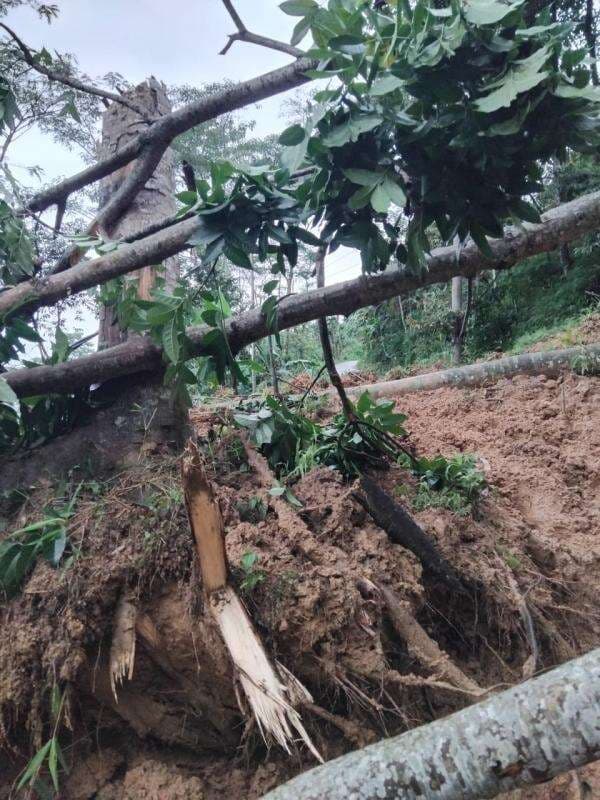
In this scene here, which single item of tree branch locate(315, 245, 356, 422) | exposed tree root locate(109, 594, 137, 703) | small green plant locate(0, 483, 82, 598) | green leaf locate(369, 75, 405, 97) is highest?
green leaf locate(369, 75, 405, 97)

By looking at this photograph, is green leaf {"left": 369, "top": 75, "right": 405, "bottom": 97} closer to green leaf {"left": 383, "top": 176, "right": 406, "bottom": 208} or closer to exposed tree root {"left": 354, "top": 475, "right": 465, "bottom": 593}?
green leaf {"left": 383, "top": 176, "right": 406, "bottom": 208}

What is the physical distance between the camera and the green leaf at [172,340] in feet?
7.15

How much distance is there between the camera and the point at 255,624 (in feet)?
5.78

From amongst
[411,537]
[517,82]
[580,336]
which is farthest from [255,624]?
[580,336]

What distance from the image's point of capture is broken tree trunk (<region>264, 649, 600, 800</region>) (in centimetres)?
108

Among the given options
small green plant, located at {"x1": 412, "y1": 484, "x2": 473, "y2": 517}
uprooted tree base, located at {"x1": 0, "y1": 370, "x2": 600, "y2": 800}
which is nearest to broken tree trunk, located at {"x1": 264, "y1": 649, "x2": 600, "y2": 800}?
uprooted tree base, located at {"x1": 0, "y1": 370, "x2": 600, "y2": 800}

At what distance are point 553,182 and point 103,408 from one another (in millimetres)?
7181

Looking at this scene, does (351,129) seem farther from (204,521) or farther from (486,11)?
(204,521)

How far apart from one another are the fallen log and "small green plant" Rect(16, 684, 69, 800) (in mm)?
2650

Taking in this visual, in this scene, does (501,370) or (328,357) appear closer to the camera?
(328,357)

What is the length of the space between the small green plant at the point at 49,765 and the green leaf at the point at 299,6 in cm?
227

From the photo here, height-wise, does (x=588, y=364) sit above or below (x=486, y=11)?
below

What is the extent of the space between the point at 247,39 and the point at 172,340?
1.57m

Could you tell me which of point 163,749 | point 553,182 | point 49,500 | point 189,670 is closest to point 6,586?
point 49,500
